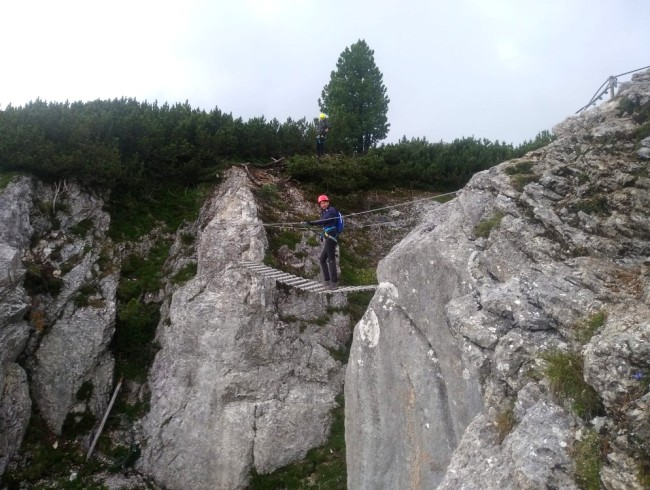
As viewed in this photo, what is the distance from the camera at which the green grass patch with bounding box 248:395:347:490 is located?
14.2 meters

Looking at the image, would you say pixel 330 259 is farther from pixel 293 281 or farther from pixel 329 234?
pixel 293 281

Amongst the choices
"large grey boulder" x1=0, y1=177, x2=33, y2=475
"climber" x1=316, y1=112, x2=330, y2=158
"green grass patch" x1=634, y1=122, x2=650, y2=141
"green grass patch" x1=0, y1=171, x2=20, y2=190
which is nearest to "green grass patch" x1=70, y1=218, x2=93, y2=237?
"large grey boulder" x1=0, y1=177, x2=33, y2=475

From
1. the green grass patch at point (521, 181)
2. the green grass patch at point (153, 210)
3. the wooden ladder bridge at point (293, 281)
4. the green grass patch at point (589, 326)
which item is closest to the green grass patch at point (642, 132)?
the green grass patch at point (521, 181)

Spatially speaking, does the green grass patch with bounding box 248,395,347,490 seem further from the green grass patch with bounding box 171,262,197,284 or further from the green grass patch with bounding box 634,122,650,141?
the green grass patch with bounding box 634,122,650,141

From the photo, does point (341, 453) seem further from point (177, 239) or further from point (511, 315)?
point (177, 239)

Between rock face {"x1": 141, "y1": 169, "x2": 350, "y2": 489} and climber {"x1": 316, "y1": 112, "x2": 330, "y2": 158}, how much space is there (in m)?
8.34

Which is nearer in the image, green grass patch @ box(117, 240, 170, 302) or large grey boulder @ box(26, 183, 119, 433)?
large grey boulder @ box(26, 183, 119, 433)

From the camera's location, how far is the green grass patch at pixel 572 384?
19.3 ft

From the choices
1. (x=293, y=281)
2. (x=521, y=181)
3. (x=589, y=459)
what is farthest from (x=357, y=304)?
(x=589, y=459)

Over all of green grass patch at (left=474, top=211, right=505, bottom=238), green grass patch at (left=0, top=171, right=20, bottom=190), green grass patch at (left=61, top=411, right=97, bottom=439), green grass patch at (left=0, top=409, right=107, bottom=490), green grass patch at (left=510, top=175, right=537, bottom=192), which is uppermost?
green grass patch at (left=0, top=171, right=20, bottom=190)

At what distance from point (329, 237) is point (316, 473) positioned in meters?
7.20

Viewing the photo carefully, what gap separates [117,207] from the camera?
2050 centimetres

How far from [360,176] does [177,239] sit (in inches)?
339

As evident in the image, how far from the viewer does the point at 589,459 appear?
5426mm
